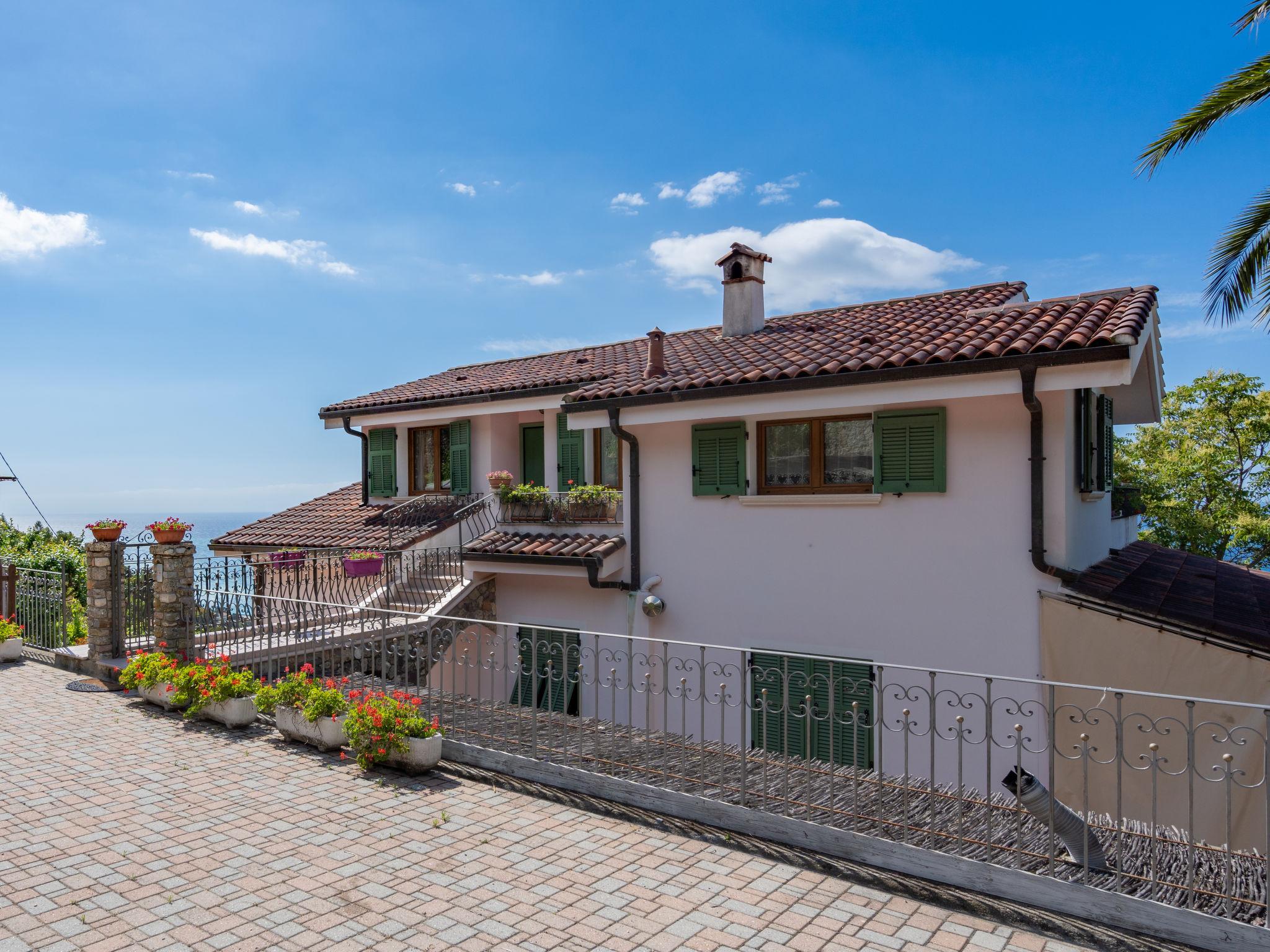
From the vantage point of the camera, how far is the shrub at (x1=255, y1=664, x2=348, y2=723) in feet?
26.6

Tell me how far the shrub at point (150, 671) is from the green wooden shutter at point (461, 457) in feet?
23.0

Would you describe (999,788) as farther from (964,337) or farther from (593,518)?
(593,518)

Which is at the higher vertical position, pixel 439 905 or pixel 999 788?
pixel 439 905

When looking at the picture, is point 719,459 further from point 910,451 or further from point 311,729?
point 311,729

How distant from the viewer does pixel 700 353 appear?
45.0ft

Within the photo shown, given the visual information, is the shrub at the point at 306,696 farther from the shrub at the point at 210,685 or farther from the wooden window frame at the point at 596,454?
the wooden window frame at the point at 596,454

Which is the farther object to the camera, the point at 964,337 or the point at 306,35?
the point at 306,35

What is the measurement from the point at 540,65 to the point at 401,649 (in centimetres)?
943

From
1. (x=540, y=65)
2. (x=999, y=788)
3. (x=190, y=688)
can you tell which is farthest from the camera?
(x=540, y=65)

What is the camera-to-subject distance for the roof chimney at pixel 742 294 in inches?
590

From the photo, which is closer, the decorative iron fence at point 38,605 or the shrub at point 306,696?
the shrub at point 306,696

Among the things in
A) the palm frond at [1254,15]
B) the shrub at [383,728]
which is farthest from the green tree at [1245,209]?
the shrub at [383,728]

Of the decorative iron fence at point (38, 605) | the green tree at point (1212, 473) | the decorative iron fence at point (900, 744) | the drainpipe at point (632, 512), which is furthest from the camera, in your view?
the green tree at point (1212, 473)

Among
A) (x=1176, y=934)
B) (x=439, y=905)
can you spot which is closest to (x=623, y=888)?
(x=439, y=905)
